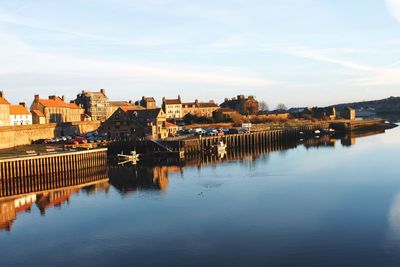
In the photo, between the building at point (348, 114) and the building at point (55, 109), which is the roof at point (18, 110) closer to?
the building at point (55, 109)

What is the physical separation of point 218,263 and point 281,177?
2388 cm

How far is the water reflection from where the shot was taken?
3300 cm

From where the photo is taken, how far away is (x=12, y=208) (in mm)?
33188

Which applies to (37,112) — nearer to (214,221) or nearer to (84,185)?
(84,185)

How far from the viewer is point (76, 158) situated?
168 ft

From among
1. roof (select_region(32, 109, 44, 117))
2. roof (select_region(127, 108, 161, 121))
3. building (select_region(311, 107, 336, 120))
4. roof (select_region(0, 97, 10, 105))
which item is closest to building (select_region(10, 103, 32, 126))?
roof (select_region(32, 109, 44, 117))

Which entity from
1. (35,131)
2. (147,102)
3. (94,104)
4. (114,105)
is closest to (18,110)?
(35,131)

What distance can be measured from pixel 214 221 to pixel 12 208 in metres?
14.9

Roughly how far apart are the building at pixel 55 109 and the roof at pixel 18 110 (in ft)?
18.5

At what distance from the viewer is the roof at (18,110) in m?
82.1

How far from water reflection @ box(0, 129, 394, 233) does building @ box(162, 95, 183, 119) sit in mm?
70398

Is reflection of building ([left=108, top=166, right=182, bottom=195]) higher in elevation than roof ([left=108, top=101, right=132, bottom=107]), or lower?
lower

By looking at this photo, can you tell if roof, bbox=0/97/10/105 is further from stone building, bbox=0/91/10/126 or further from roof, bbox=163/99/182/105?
roof, bbox=163/99/182/105

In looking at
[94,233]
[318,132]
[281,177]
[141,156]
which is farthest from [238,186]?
[318,132]
